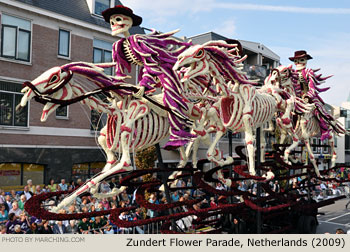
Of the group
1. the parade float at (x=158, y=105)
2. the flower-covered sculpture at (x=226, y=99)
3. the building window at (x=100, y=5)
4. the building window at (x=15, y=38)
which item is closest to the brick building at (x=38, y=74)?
the building window at (x=15, y=38)

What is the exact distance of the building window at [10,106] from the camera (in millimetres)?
11586

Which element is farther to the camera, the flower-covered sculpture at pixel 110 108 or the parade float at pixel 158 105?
the parade float at pixel 158 105

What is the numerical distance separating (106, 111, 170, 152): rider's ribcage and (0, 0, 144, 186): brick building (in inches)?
299

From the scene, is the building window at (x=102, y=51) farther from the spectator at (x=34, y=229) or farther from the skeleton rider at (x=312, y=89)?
the spectator at (x=34, y=229)

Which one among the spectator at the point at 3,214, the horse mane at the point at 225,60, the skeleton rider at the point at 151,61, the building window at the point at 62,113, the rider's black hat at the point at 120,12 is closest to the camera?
the rider's black hat at the point at 120,12

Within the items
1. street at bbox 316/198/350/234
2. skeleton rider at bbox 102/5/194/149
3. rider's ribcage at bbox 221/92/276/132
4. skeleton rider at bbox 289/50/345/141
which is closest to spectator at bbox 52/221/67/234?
skeleton rider at bbox 102/5/194/149

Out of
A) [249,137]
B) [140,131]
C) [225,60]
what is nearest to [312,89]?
[249,137]

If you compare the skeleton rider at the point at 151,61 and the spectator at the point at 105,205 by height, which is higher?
the skeleton rider at the point at 151,61

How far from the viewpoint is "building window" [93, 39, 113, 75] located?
47.3 ft

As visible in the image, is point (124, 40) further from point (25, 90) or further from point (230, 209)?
point (230, 209)

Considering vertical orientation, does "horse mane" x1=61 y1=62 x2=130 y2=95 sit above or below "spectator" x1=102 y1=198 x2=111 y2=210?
above

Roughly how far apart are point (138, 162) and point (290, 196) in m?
4.83

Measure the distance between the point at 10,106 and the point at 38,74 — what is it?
1.60 metres

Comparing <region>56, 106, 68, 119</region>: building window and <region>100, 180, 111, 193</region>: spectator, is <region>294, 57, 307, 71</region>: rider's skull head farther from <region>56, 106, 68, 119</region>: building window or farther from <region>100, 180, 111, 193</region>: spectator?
<region>56, 106, 68, 119</region>: building window
